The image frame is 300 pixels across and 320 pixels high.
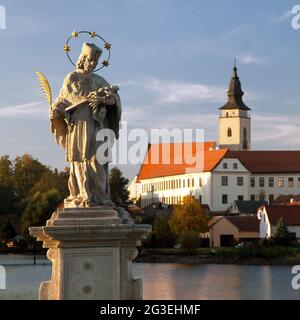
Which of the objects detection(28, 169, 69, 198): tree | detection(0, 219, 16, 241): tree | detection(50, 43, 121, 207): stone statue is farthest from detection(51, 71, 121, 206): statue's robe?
detection(28, 169, 69, 198): tree

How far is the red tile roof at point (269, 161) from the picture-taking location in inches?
5103

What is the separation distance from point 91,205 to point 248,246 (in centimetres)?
6737

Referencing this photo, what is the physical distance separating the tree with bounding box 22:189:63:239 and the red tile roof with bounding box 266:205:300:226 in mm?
20234

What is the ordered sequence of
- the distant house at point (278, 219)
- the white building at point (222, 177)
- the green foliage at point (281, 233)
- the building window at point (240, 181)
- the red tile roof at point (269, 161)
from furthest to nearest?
the red tile roof at point (269, 161), the building window at point (240, 181), the white building at point (222, 177), the distant house at point (278, 219), the green foliage at point (281, 233)

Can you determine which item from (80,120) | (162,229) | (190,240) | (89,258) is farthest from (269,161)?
(89,258)

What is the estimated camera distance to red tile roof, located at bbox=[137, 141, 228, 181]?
422 feet

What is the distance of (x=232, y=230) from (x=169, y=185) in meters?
50.9

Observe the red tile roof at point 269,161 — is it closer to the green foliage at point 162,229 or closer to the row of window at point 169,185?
the row of window at point 169,185

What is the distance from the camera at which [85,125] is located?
11047mm

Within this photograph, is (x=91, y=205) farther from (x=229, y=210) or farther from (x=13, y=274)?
(x=229, y=210)

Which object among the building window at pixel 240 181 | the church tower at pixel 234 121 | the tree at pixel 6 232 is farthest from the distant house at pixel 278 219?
the church tower at pixel 234 121

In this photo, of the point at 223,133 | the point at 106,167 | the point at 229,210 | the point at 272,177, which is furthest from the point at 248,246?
the point at 223,133

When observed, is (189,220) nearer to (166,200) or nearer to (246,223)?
(246,223)

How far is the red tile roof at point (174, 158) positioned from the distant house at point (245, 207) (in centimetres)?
1136
